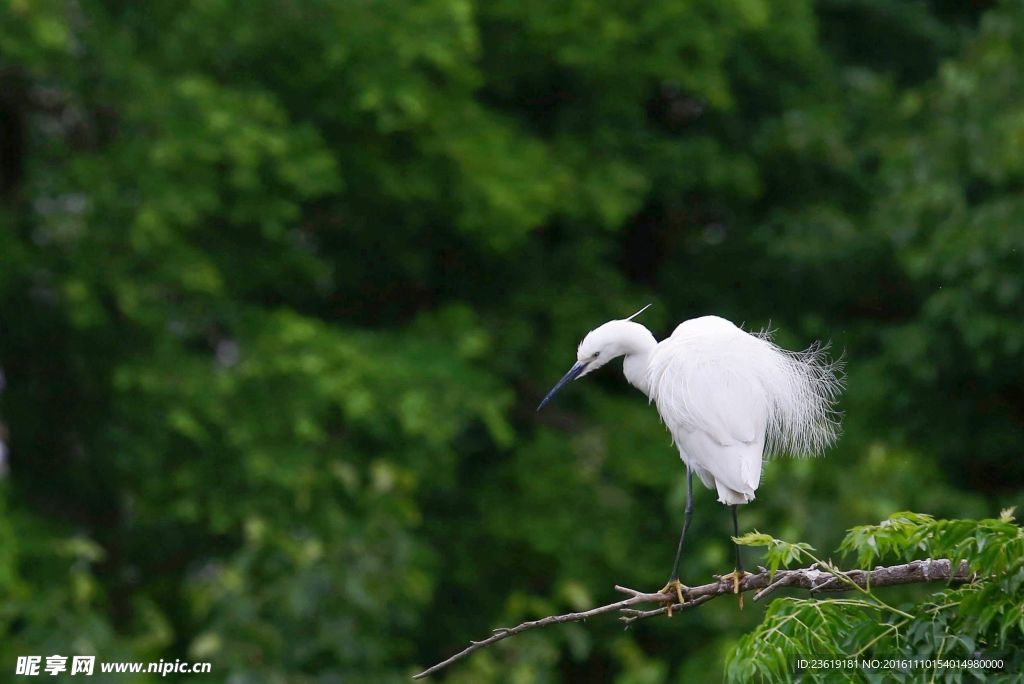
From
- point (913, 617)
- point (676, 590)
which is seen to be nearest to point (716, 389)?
point (676, 590)

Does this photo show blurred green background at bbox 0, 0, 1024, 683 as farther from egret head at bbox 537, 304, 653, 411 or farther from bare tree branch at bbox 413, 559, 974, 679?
bare tree branch at bbox 413, 559, 974, 679

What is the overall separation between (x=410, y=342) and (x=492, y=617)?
176 centimetres

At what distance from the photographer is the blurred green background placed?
20.6 feet

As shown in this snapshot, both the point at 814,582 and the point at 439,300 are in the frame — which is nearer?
the point at 814,582

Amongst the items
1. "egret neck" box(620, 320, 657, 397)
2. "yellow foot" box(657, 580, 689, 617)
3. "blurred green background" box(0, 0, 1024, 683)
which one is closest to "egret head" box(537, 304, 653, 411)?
"egret neck" box(620, 320, 657, 397)

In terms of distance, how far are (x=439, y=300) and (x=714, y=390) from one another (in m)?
5.23

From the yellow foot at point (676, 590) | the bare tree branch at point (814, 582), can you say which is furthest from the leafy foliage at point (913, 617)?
the yellow foot at point (676, 590)

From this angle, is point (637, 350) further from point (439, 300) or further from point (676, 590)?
point (439, 300)

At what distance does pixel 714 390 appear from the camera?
2.92 metres

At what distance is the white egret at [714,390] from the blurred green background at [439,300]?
2.84 metres

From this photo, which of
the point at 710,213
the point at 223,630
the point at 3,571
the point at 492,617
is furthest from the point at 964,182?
the point at 3,571

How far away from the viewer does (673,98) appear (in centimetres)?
859

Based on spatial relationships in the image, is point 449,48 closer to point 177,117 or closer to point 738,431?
point 177,117

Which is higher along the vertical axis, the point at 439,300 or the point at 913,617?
the point at 439,300
